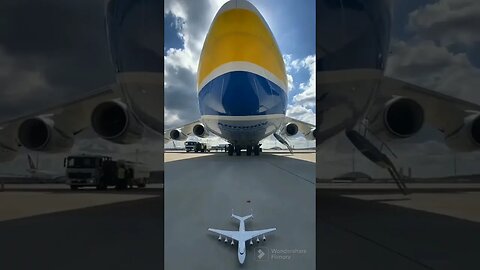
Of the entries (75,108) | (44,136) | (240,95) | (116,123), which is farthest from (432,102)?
(44,136)

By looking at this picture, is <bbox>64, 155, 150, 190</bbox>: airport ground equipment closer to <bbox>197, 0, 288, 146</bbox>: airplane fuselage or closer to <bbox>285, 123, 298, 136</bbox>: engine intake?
<bbox>197, 0, 288, 146</bbox>: airplane fuselage

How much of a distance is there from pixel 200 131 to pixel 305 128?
1.33 feet

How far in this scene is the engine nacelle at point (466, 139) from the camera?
127cm

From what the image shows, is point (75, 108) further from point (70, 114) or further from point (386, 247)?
point (386, 247)

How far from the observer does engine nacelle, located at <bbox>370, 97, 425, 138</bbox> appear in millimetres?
1251

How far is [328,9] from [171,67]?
57cm

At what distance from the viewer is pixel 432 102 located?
1210 millimetres

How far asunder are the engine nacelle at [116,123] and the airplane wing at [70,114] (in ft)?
0.08

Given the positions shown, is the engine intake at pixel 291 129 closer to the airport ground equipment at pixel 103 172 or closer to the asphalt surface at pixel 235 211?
the asphalt surface at pixel 235 211

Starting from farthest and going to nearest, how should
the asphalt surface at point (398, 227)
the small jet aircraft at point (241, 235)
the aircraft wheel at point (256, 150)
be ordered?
the aircraft wheel at point (256, 150), the asphalt surface at point (398, 227), the small jet aircraft at point (241, 235)

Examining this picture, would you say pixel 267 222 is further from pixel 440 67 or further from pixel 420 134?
pixel 440 67

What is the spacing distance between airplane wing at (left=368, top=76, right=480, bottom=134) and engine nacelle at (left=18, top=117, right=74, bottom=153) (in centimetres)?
119

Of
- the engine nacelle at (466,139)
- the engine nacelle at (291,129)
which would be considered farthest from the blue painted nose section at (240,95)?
the engine nacelle at (466,139)

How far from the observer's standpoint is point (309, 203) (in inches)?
45.3
